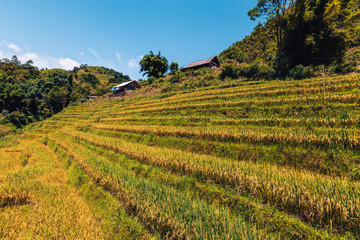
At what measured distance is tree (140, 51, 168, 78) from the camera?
60031mm

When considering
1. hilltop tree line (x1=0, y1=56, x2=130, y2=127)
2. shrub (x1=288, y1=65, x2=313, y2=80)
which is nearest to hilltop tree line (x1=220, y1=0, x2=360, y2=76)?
shrub (x1=288, y1=65, x2=313, y2=80)

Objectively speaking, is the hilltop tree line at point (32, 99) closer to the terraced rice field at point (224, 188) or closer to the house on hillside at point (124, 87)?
the house on hillside at point (124, 87)

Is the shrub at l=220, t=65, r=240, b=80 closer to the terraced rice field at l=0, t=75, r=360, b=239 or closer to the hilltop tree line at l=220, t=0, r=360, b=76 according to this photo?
the hilltop tree line at l=220, t=0, r=360, b=76

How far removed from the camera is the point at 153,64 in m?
60.7

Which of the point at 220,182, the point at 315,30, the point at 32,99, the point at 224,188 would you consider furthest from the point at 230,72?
the point at 32,99

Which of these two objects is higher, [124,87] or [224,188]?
[124,87]

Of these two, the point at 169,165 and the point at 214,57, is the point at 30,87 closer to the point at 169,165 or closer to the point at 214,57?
the point at 214,57

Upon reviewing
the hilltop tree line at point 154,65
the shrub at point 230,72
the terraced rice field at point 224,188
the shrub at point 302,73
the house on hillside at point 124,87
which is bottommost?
the terraced rice field at point 224,188

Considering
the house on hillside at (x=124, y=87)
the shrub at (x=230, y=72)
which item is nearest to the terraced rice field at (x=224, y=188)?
the shrub at (x=230, y=72)

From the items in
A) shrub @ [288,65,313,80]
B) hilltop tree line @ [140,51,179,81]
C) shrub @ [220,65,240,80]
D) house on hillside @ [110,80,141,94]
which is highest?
hilltop tree line @ [140,51,179,81]

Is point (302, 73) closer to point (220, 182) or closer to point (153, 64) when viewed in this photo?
point (220, 182)

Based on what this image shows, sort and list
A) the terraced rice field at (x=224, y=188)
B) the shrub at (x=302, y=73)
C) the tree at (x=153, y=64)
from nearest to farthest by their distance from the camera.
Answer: the terraced rice field at (x=224, y=188) < the shrub at (x=302, y=73) < the tree at (x=153, y=64)

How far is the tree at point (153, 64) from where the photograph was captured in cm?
6003

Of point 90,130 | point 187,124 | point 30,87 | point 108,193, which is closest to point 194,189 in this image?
point 108,193
